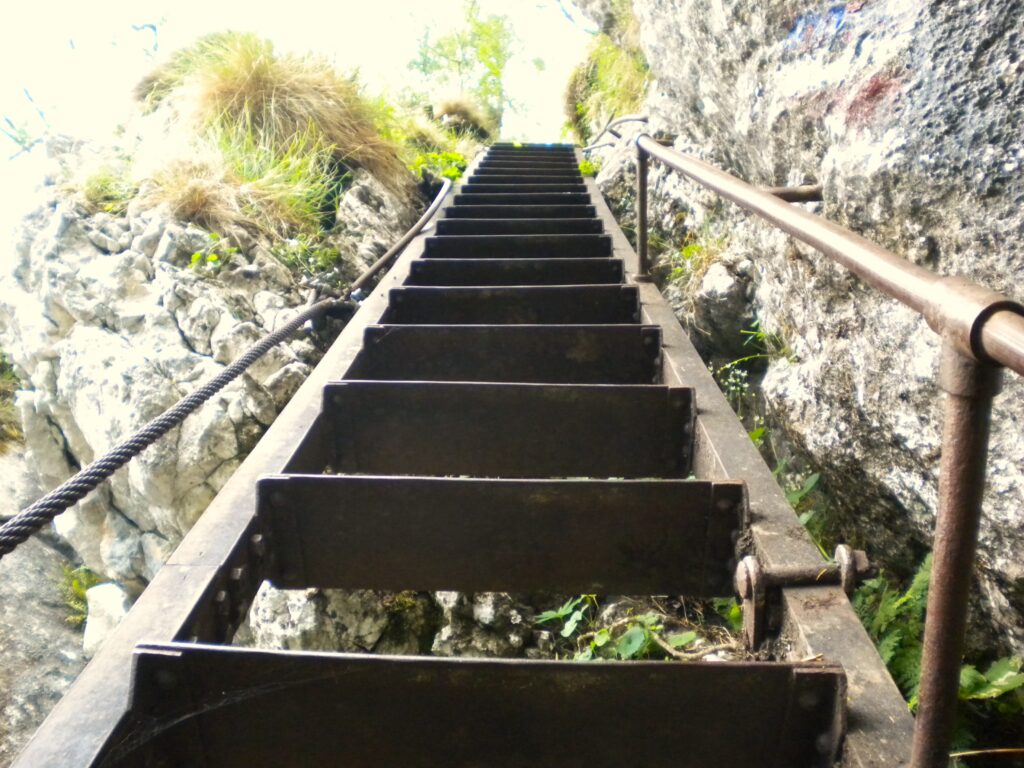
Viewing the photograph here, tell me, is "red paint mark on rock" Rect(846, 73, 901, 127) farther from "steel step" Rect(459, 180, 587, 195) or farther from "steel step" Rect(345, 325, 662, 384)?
"steel step" Rect(459, 180, 587, 195)

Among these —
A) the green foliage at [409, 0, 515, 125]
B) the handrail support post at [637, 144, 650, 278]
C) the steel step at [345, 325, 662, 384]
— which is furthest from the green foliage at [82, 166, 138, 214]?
the green foliage at [409, 0, 515, 125]

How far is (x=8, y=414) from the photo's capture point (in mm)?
7152

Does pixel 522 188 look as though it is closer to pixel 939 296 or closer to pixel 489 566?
pixel 489 566

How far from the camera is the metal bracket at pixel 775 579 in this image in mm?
1413

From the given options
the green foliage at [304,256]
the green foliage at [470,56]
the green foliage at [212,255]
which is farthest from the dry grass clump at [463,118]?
the green foliage at [470,56]

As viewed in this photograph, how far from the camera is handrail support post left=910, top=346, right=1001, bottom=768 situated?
76 cm

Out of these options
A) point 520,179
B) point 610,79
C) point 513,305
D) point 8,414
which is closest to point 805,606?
point 513,305

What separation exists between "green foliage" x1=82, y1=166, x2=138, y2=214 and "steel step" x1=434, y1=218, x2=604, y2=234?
199 cm

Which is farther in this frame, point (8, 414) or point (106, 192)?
point (8, 414)

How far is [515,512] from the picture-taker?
175 cm

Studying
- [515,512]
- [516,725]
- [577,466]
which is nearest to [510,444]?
[577,466]

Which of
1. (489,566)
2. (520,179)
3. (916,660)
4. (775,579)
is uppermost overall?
(520,179)

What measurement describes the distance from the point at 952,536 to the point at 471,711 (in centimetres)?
84

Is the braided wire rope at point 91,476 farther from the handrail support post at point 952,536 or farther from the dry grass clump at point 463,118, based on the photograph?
the dry grass clump at point 463,118
